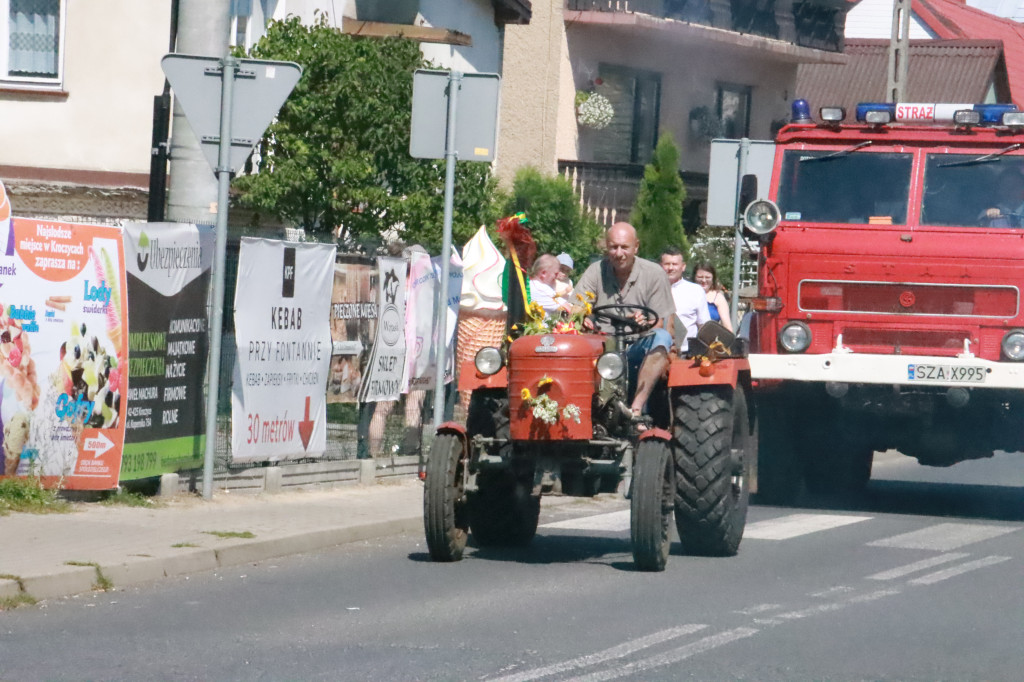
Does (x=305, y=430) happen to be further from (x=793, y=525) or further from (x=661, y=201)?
(x=661, y=201)

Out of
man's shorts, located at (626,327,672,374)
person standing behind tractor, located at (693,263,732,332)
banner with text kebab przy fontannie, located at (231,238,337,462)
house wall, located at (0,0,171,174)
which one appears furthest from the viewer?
house wall, located at (0,0,171,174)

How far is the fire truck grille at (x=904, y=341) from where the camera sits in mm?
13203

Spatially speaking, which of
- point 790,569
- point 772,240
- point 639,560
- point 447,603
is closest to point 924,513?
point 772,240

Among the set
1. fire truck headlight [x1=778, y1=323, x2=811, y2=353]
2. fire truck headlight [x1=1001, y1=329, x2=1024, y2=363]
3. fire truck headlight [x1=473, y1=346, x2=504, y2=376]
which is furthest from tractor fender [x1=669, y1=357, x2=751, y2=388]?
fire truck headlight [x1=1001, y1=329, x2=1024, y2=363]

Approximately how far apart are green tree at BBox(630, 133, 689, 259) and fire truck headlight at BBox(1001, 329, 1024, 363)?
53.2ft

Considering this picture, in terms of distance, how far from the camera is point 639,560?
9602mm

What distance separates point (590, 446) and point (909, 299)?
4.60 metres

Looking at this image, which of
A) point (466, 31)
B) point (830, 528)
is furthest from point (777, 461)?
point (466, 31)

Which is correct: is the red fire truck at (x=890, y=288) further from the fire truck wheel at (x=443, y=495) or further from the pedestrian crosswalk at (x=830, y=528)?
the fire truck wheel at (x=443, y=495)

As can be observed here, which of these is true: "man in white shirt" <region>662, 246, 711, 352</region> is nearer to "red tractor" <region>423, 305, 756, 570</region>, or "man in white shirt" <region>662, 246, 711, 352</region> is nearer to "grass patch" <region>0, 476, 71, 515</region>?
"red tractor" <region>423, 305, 756, 570</region>

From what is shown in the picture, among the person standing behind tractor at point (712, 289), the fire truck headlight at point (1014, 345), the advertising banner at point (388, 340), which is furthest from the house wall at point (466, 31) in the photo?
the fire truck headlight at point (1014, 345)

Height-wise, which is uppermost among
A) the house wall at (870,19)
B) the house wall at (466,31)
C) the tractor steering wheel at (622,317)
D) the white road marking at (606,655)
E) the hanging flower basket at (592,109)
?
the house wall at (870,19)

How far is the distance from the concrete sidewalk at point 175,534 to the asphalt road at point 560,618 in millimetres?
159

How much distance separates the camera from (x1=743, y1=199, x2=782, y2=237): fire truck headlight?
44.4 ft
